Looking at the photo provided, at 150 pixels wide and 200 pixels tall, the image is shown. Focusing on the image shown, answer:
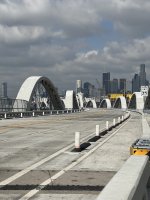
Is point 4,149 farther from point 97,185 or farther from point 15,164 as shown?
point 97,185

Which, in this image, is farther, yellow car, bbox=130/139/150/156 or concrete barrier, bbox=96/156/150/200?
yellow car, bbox=130/139/150/156

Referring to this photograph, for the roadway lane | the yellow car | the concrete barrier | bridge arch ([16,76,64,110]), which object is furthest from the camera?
bridge arch ([16,76,64,110])

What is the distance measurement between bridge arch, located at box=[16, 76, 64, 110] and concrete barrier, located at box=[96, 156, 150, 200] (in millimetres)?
78163

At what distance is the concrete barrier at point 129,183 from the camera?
457 cm

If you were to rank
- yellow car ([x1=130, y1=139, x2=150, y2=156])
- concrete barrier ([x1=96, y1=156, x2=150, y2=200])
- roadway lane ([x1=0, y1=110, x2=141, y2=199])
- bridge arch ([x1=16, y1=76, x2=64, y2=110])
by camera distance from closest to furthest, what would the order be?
concrete barrier ([x1=96, y1=156, x2=150, y2=200]) → roadway lane ([x1=0, y1=110, x2=141, y2=199]) → yellow car ([x1=130, y1=139, x2=150, y2=156]) → bridge arch ([x1=16, y1=76, x2=64, y2=110])

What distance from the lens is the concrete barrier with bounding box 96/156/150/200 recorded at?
4.57m

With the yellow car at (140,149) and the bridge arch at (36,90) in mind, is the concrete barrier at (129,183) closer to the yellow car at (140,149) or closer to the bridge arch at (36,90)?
the yellow car at (140,149)

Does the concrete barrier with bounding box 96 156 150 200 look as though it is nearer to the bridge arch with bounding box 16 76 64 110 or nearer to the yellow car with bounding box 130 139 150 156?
the yellow car with bounding box 130 139 150 156

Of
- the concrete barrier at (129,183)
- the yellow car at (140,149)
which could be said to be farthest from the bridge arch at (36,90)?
the concrete barrier at (129,183)

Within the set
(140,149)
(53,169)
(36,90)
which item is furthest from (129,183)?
(36,90)

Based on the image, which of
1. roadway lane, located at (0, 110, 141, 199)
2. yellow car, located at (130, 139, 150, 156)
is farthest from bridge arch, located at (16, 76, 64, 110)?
yellow car, located at (130, 139, 150, 156)

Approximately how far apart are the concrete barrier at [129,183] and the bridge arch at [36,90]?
78163 mm

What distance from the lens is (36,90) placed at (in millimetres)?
100125

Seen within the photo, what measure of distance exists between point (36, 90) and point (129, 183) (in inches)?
3756
